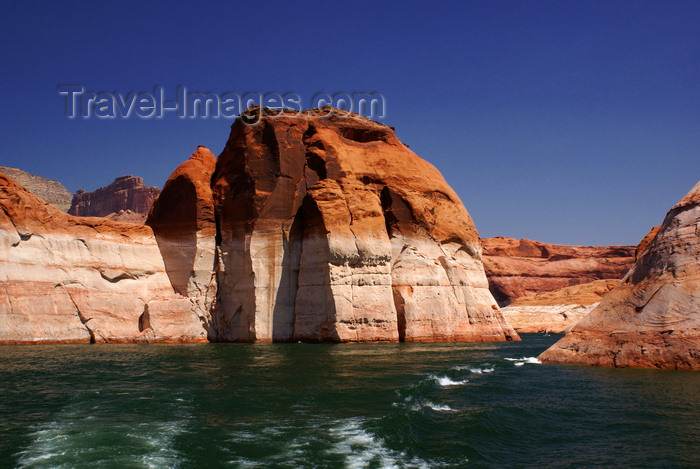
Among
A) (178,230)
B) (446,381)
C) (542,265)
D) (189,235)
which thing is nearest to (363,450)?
(446,381)

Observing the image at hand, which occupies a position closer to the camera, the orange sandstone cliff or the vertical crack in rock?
the vertical crack in rock

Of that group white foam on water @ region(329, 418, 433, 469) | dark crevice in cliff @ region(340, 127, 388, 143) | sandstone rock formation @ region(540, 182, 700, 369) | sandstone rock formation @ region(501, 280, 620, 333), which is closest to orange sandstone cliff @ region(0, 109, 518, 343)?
dark crevice in cliff @ region(340, 127, 388, 143)

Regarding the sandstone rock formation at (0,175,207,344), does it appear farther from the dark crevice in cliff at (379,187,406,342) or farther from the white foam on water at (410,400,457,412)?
the white foam on water at (410,400,457,412)

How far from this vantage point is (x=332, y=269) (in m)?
35.1

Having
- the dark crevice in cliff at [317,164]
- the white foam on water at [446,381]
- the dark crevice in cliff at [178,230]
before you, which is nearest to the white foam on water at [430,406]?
the white foam on water at [446,381]

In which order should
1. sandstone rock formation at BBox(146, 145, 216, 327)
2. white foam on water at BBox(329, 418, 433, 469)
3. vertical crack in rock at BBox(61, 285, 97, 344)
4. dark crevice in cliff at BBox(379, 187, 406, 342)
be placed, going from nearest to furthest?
white foam on water at BBox(329, 418, 433, 469) → vertical crack in rock at BBox(61, 285, 97, 344) → dark crevice in cliff at BBox(379, 187, 406, 342) → sandstone rock formation at BBox(146, 145, 216, 327)

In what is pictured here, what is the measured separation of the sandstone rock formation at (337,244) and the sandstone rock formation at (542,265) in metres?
54.0

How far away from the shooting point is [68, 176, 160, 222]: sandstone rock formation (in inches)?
7087

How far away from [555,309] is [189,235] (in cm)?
4977

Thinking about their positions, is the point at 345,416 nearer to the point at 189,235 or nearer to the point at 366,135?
the point at 189,235

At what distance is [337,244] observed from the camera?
35281 mm

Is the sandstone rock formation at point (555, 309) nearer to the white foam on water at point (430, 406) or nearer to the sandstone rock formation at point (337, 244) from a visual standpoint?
the sandstone rock formation at point (337, 244)

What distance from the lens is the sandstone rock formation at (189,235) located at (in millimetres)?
39312

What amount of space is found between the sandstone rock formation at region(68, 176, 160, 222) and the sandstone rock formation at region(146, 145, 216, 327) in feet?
469
